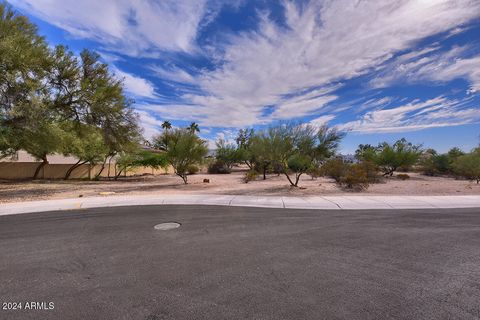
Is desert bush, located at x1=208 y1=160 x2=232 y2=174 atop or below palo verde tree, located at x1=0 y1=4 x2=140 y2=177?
below

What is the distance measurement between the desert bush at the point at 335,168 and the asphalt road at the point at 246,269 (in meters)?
11.3

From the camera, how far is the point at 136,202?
11453mm

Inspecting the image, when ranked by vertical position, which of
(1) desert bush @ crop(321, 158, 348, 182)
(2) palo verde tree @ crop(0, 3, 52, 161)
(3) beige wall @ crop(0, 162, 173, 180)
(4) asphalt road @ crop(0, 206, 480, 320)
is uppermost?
(2) palo verde tree @ crop(0, 3, 52, 161)

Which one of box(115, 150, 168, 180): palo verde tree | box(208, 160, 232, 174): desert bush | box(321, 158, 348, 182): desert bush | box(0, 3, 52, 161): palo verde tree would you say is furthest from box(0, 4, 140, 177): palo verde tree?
box(208, 160, 232, 174): desert bush

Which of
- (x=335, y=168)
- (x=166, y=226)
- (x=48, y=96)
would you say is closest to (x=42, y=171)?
(x=48, y=96)

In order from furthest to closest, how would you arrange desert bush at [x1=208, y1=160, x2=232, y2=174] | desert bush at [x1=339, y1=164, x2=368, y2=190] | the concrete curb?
desert bush at [x1=208, y1=160, x2=232, y2=174] < desert bush at [x1=339, y1=164, x2=368, y2=190] < the concrete curb

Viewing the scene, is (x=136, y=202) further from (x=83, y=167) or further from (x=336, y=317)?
(x=83, y=167)

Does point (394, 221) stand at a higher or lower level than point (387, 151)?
lower

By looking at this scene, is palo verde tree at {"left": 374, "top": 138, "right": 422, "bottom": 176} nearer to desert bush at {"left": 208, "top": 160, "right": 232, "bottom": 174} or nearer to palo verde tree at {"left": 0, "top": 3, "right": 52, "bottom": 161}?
desert bush at {"left": 208, "top": 160, "right": 232, "bottom": 174}

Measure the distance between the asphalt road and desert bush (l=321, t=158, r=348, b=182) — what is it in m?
11.3

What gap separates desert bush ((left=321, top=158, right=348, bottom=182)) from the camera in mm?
18939

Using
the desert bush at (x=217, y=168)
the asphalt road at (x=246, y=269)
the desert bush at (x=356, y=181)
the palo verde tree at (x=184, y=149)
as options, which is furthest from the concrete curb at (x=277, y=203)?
the desert bush at (x=217, y=168)

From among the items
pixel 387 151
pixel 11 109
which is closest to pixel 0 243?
pixel 11 109

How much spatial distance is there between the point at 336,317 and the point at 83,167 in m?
32.8
